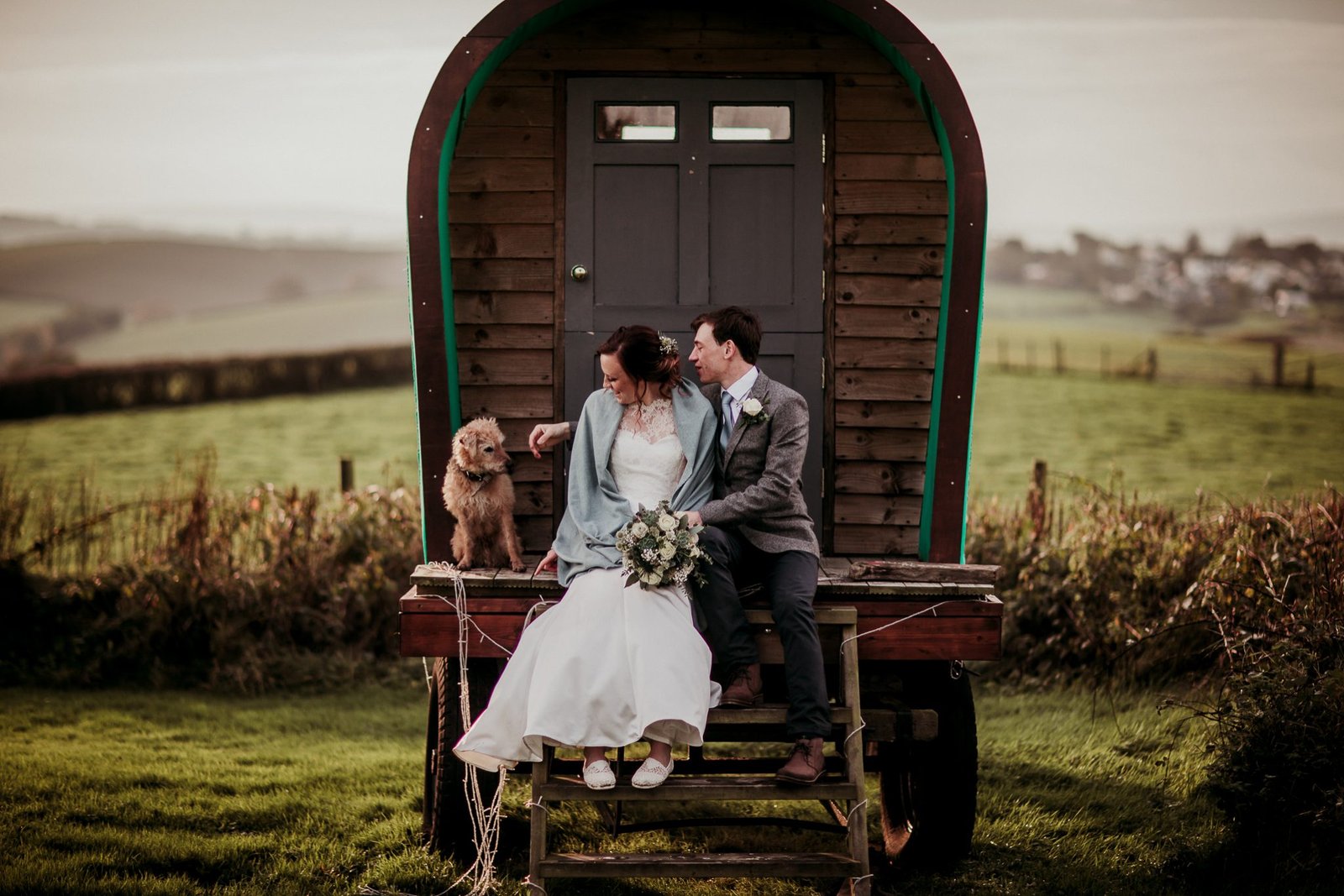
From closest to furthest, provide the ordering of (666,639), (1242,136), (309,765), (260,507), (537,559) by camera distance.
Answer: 1. (666,639)
2. (537,559)
3. (309,765)
4. (260,507)
5. (1242,136)

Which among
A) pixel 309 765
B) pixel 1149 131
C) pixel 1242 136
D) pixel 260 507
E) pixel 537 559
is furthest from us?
pixel 1149 131

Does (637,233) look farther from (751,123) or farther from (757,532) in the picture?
(757,532)

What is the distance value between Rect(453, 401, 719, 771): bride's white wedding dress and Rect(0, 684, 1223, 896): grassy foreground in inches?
33.3

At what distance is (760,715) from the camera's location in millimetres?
3861

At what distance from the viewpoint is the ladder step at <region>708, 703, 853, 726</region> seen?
3.83 metres

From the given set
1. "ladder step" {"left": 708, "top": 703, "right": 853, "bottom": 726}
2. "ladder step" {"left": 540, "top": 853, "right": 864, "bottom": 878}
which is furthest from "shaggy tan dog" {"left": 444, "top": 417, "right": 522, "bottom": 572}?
"ladder step" {"left": 540, "top": 853, "right": 864, "bottom": 878}

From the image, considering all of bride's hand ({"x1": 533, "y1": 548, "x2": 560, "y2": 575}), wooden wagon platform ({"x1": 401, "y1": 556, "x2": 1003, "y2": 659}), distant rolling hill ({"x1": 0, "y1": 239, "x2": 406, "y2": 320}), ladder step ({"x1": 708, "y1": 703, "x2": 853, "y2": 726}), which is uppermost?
distant rolling hill ({"x1": 0, "y1": 239, "x2": 406, "y2": 320})

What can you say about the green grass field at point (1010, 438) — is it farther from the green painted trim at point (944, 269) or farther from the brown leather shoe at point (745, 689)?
the brown leather shoe at point (745, 689)

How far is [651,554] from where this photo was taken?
12.7ft

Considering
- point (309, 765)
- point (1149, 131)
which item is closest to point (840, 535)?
point (309, 765)

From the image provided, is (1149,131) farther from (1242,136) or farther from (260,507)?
(260,507)

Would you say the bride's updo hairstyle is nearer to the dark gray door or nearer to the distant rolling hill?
the dark gray door

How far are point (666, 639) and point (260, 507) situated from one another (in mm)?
5567

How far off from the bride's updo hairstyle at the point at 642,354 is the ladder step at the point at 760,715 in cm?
132
